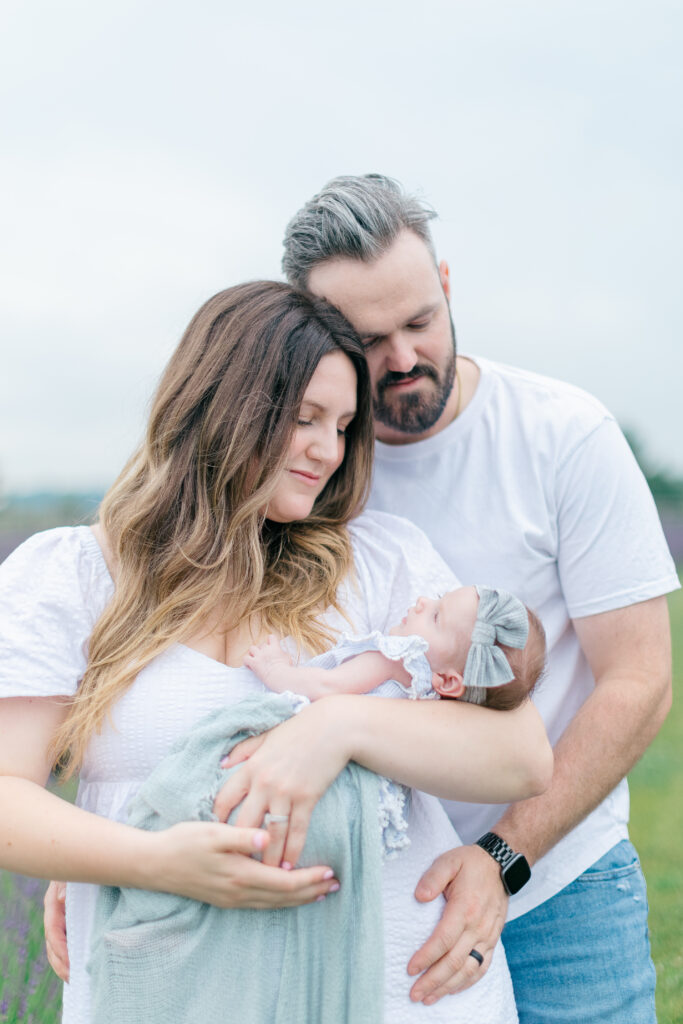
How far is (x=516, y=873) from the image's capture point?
7.22 feet

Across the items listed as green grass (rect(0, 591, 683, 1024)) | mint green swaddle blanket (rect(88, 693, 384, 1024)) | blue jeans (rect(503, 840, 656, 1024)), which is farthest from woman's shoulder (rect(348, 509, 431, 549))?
green grass (rect(0, 591, 683, 1024))

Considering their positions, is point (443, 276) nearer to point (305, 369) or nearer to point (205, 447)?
point (305, 369)

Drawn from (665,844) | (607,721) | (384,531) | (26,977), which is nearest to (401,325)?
(384,531)

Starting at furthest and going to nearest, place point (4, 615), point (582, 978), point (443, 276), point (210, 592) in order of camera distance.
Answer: point (443, 276), point (582, 978), point (210, 592), point (4, 615)

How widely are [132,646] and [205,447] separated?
1.68 feet

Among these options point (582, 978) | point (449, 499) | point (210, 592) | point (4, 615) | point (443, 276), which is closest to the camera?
point (4, 615)

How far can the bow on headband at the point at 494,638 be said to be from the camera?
184 cm

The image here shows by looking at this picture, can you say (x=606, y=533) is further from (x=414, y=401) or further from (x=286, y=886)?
(x=286, y=886)

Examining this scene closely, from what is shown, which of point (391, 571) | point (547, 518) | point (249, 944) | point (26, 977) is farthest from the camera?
point (26, 977)

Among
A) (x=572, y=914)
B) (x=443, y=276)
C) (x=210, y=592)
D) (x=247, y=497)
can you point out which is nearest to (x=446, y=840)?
(x=572, y=914)

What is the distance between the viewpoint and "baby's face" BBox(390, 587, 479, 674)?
1.91 m

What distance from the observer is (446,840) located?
2.08 meters

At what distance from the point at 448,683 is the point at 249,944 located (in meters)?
0.62

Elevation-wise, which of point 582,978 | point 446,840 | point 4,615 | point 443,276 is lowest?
point 582,978
